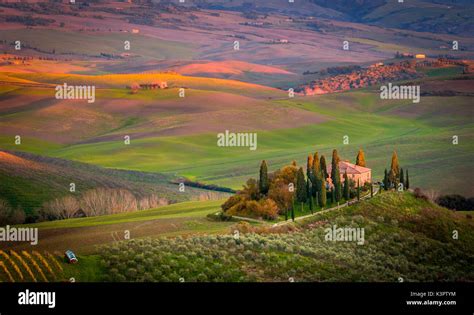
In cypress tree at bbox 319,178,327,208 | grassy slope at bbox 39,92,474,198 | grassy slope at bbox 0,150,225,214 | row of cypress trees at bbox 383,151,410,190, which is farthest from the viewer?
grassy slope at bbox 39,92,474,198

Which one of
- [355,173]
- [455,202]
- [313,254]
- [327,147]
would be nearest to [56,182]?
[355,173]

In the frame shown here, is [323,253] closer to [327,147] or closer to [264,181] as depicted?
[264,181]

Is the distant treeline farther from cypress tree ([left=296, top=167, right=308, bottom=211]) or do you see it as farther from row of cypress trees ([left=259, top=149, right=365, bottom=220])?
cypress tree ([left=296, top=167, right=308, bottom=211])

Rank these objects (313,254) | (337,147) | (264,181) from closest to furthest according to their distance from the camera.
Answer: (313,254)
(264,181)
(337,147)

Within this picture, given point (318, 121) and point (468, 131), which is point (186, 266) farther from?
point (318, 121)

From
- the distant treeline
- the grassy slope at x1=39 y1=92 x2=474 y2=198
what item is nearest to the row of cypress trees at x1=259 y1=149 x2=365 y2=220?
the grassy slope at x1=39 y1=92 x2=474 y2=198

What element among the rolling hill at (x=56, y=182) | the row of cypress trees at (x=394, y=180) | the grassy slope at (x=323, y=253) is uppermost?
the row of cypress trees at (x=394, y=180)

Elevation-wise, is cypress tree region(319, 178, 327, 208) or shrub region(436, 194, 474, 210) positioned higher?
cypress tree region(319, 178, 327, 208)

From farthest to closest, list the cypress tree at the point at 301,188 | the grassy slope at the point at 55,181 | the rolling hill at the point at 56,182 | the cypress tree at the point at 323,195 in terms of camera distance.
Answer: the grassy slope at the point at 55,181
the rolling hill at the point at 56,182
the cypress tree at the point at 323,195
the cypress tree at the point at 301,188

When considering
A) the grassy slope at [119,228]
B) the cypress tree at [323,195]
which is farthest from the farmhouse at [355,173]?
the grassy slope at [119,228]

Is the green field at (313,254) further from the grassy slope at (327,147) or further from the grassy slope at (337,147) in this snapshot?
the grassy slope at (337,147)
